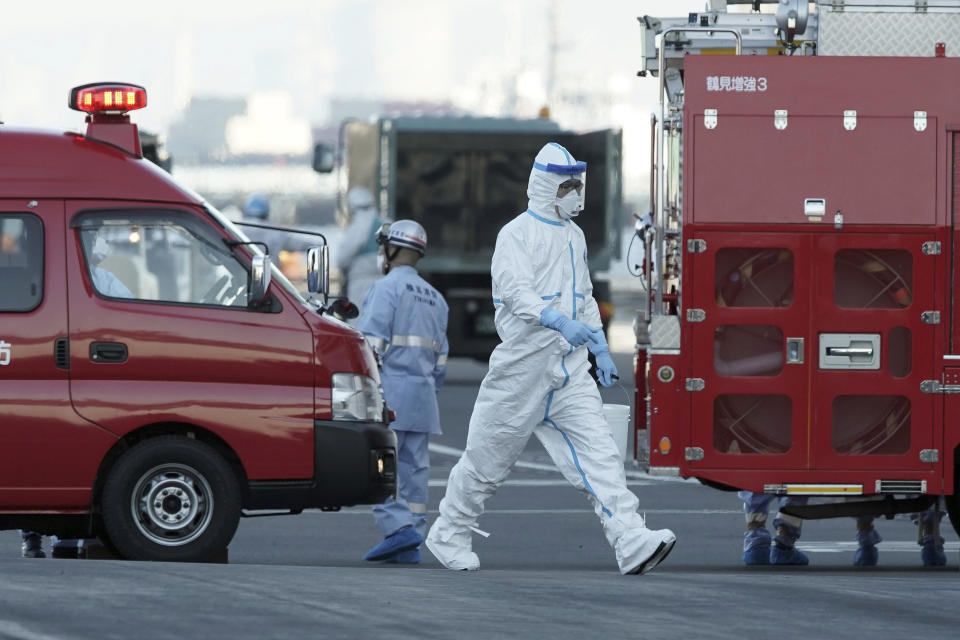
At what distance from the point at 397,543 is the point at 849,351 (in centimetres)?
255

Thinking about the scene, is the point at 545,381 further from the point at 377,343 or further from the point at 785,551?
the point at 785,551

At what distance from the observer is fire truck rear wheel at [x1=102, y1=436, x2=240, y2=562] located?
8.95m

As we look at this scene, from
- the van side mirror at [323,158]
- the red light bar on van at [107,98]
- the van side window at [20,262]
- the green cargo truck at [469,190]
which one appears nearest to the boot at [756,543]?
the red light bar on van at [107,98]

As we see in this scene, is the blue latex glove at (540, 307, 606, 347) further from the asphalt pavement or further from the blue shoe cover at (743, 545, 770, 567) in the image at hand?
the blue shoe cover at (743, 545, 770, 567)

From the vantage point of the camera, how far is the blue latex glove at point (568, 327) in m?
9.05

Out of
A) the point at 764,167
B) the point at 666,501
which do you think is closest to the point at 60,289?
the point at 764,167

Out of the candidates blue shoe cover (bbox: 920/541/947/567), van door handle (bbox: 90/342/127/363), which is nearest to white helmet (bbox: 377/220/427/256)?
van door handle (bbox: 90/342/127/363)

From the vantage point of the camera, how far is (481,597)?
26.4 feet

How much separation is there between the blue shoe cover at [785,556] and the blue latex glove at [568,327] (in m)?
2.17

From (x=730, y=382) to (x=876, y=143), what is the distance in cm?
138

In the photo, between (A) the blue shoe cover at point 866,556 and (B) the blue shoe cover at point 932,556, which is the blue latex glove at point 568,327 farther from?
(B) the blue shoe cover at point 932,556

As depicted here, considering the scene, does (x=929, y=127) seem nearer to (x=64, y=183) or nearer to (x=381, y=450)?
(x=381, y=450)

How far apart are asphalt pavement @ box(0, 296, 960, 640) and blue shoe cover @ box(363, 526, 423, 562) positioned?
8 centimetres

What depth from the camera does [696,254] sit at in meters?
9.76
